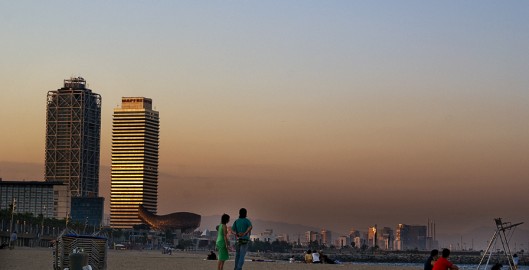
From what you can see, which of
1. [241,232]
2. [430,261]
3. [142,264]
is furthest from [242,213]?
[142,264]

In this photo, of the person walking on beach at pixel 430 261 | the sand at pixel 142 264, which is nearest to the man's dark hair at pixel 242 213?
the person walking on beach at pixel 430 261

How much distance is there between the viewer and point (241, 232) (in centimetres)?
2470

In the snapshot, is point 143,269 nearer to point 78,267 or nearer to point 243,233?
point 243,233

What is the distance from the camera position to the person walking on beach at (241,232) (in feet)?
81.1

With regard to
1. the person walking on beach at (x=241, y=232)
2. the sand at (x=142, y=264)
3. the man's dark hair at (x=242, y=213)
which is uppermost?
the man's dark hair at (x=242, y=213)

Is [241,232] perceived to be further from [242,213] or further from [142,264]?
[142,264]

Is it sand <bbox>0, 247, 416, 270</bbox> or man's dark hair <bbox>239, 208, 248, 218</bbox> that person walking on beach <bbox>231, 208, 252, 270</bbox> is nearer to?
man's dark hair <bbox>239, 208, 248, 218</bbox>

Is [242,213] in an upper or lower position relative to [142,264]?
upper

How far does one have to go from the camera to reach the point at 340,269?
43031 millimetres

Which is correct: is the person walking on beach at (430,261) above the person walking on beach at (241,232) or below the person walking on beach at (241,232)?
below

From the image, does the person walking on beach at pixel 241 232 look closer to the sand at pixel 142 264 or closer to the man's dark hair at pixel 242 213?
the man's dark hair at pixel 242 213

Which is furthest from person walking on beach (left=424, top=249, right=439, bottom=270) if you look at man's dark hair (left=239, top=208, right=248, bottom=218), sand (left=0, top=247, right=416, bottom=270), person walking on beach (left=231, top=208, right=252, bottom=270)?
sand (left=0, top=247, right=416, bottom=270)

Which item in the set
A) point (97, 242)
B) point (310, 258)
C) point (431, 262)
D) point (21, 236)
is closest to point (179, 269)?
point (431, 262)

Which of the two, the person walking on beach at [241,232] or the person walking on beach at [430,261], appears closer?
the person walking on beach at [241,232]
